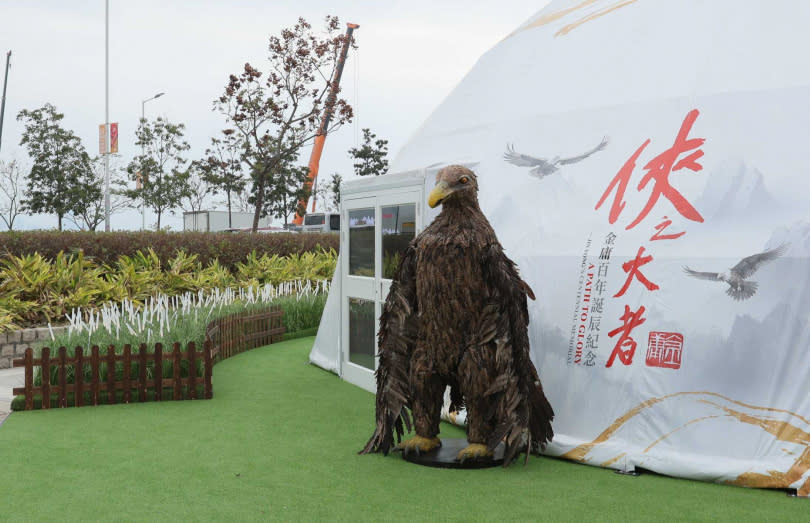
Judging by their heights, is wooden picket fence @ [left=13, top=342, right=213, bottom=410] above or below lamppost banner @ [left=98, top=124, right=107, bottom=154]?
below

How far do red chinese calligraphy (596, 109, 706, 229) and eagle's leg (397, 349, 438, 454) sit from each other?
5.92ft

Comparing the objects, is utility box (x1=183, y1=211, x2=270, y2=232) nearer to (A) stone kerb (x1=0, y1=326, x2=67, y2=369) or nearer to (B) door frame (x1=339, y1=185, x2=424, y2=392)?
(A) stone kerb (x1=0, y1=326, x2=67, y2=369)

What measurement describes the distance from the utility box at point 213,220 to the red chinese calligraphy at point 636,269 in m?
29.4

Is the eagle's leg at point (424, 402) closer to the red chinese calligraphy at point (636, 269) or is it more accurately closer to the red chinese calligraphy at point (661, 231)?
the red chinese calligraphy at point (636, 269)

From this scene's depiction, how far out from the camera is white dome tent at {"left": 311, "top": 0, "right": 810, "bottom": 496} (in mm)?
4500

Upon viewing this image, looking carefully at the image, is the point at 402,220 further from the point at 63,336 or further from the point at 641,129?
the point at 63,336

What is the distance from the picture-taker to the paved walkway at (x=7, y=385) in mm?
6527

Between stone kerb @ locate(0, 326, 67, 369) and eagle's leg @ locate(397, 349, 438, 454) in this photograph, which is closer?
eagle's leg @ locate(397, 349, 438, 454)

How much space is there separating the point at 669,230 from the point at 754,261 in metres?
0.61

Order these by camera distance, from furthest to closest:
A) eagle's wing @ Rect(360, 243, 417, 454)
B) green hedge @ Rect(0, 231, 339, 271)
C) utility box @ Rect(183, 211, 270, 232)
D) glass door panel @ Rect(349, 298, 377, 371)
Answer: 1. utility box @ Rect(183, 211, 270, 232)
2. green hedge @ Rect(0, 231, 339, 271)
3. glass door panel @ Rect(349, 298, 377, 371)
4. eagle's wing @ Rect(360, 243, 417, 454)

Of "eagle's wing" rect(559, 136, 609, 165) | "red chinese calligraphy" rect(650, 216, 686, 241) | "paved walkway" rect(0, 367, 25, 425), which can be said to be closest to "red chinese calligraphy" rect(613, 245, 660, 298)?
"red chinese calligraphy" rect(650, 216, 686, 241)

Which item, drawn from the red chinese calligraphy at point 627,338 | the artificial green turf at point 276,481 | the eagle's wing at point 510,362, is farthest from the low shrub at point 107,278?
the red chinese calligraphy at point 627,338

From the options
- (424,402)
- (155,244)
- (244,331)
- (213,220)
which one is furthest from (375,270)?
(213,220)

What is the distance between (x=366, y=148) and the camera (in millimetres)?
42219
